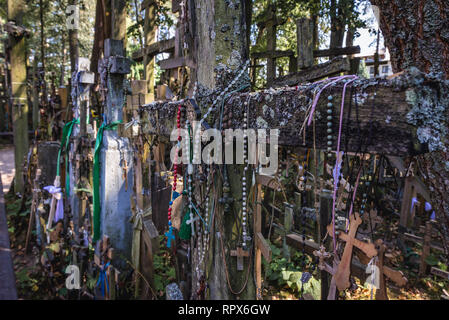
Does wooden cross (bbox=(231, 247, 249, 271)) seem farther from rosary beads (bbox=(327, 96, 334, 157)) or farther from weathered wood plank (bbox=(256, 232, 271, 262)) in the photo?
rosary beads (bbox=(327, 96, 334, 157))

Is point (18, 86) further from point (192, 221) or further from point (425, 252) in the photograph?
point (425, 252)

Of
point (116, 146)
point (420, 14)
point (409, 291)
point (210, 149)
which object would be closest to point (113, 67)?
point (116, 146)

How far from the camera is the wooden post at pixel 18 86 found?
25.3 ft

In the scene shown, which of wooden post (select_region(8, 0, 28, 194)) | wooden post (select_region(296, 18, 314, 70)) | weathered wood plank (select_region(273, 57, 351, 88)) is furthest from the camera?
wooden post (select_region(8, 0, 28, 194))

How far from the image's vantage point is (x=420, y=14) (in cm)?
216

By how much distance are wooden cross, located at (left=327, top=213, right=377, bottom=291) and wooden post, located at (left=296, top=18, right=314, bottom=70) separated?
7.45 ft

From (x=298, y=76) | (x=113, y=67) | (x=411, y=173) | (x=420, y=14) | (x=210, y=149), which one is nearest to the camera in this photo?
(x=210, y=149)

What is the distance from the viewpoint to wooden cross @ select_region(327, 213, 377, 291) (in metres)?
1.53

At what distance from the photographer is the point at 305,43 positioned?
11.0ft

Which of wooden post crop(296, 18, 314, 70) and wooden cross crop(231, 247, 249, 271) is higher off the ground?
wooden post crop(296, 18, 314, 70)

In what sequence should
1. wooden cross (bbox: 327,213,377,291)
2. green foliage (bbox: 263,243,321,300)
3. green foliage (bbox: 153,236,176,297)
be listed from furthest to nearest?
1. green foliage (bbox: 263,243,321,300)
2. green foliage (bbox: 153,236,176,297)
3. wooden cross (bbox: 327,213,377,291)

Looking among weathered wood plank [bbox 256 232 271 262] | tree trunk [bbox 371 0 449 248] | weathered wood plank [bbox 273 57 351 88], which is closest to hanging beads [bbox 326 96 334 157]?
weathered wood plank [bbox 256 232 271 262]

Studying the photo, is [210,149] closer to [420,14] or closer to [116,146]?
[420,14]

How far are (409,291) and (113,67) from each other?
5.37 metres
